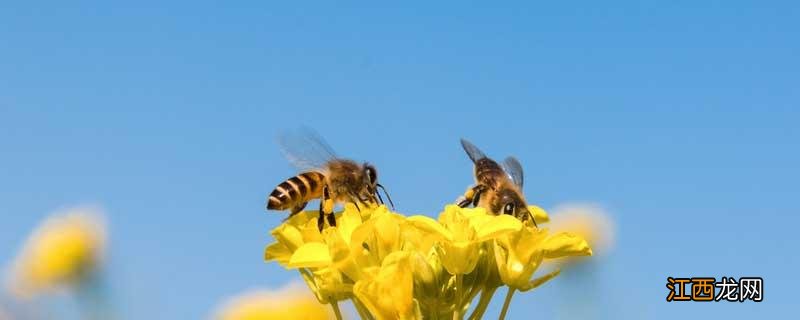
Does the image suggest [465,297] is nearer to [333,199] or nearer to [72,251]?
[333,199]

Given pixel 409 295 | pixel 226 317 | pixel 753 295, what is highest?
pixel 753 295

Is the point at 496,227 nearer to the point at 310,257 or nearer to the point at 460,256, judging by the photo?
the point at 460,256

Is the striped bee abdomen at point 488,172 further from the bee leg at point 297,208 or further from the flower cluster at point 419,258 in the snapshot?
the flower cluster at point 419,258

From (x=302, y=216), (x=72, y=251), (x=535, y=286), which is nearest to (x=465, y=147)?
(x=302, y=216)

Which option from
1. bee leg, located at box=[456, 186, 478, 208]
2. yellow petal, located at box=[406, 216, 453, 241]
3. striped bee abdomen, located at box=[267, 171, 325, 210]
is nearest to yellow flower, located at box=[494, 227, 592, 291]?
yellow petal, located at box=[406, 216, 453, 241]

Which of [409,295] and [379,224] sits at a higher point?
[379,224]

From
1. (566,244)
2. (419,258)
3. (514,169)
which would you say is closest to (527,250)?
(566,244)

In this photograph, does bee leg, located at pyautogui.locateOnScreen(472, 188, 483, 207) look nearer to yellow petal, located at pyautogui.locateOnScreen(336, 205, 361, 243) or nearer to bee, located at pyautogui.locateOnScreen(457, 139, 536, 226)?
bee, located at pyautogui.locateOnScreen(457, 139, 536, 226)
